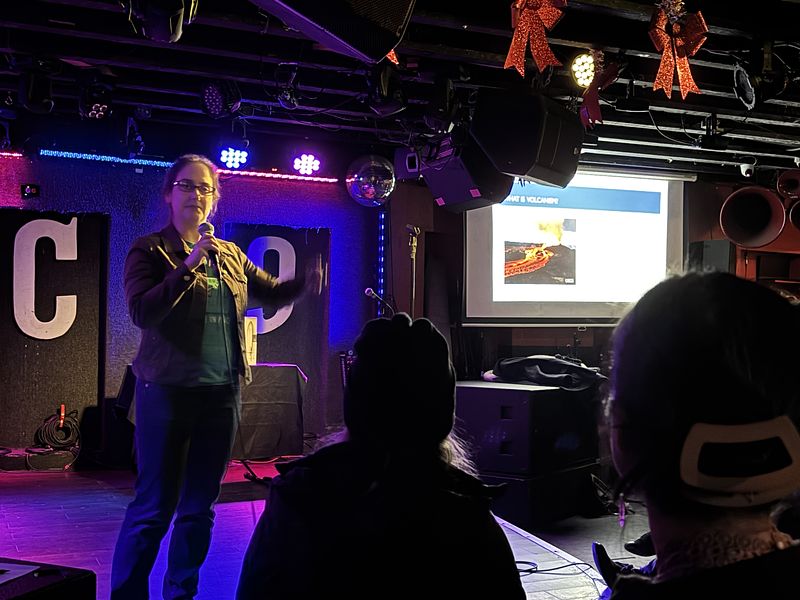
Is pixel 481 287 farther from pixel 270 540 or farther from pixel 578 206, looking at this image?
pixel 270 540

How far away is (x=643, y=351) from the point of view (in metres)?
0.75

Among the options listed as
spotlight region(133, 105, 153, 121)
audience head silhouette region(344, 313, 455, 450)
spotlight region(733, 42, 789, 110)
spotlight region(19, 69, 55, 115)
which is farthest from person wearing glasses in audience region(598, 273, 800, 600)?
spotlight region(133, 105, 153, 121)

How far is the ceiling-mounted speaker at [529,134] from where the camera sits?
169 inches

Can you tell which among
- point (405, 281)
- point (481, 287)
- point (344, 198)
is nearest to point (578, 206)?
point (481, 287)

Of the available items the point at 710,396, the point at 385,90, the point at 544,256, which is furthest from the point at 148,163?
the point at 710,396

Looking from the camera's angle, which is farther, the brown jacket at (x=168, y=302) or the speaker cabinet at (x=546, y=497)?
the speaker cabinet at (x=546, y=497)

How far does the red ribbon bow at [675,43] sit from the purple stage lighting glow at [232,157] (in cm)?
366

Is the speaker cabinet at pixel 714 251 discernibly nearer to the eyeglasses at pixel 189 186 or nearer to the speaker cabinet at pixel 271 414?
the speaker cabinet at pixel 271 414

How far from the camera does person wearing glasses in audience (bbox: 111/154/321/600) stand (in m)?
2.36

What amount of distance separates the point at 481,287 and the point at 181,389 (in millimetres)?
3652

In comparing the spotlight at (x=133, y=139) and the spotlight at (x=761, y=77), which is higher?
the spotlight at (x=761, y=77)

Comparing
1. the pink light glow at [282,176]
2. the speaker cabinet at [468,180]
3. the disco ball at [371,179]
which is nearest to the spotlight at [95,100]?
the pink light glow at [282,176]

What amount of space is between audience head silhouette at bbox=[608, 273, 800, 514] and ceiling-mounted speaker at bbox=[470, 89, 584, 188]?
3.68m

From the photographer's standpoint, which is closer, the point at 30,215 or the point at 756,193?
the point at 30,215
